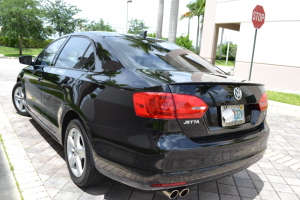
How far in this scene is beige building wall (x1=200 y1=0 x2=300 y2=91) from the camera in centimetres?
1338

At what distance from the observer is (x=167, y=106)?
6.49ft

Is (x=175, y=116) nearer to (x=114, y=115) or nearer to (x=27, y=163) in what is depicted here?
(x=114, y=115)

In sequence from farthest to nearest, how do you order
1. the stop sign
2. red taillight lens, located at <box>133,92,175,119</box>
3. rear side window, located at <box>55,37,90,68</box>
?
the stop sign
rear side window, located at <box>55,37,90,68</box>
red taillight lens, located at <box>133,92,175,119</box>

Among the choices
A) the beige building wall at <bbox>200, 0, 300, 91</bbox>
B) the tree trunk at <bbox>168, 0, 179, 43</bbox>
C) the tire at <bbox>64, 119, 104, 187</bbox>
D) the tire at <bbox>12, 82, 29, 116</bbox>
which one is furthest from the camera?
the beige building wall at <bbox>200, 0, 300, 91</bbox>

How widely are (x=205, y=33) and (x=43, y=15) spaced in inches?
764

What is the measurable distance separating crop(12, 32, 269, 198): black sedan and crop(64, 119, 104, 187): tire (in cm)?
1

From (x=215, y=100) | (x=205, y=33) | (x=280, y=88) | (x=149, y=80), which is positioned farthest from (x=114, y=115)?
(x=205, y=33)

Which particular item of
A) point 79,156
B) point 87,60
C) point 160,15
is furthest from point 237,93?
point 160,15

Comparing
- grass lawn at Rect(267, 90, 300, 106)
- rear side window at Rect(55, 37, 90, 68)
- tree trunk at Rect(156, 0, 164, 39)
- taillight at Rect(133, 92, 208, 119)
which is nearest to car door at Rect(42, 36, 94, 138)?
rear side window at Rect(55, 37, 90, 68)

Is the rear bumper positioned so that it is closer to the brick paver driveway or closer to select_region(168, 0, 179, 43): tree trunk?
the brick paver driveway

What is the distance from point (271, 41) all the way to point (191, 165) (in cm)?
1401

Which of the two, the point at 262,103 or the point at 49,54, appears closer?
the point at 262,103

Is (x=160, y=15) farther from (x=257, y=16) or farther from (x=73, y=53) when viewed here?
(x=73, y=53)

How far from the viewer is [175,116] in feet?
6.53
